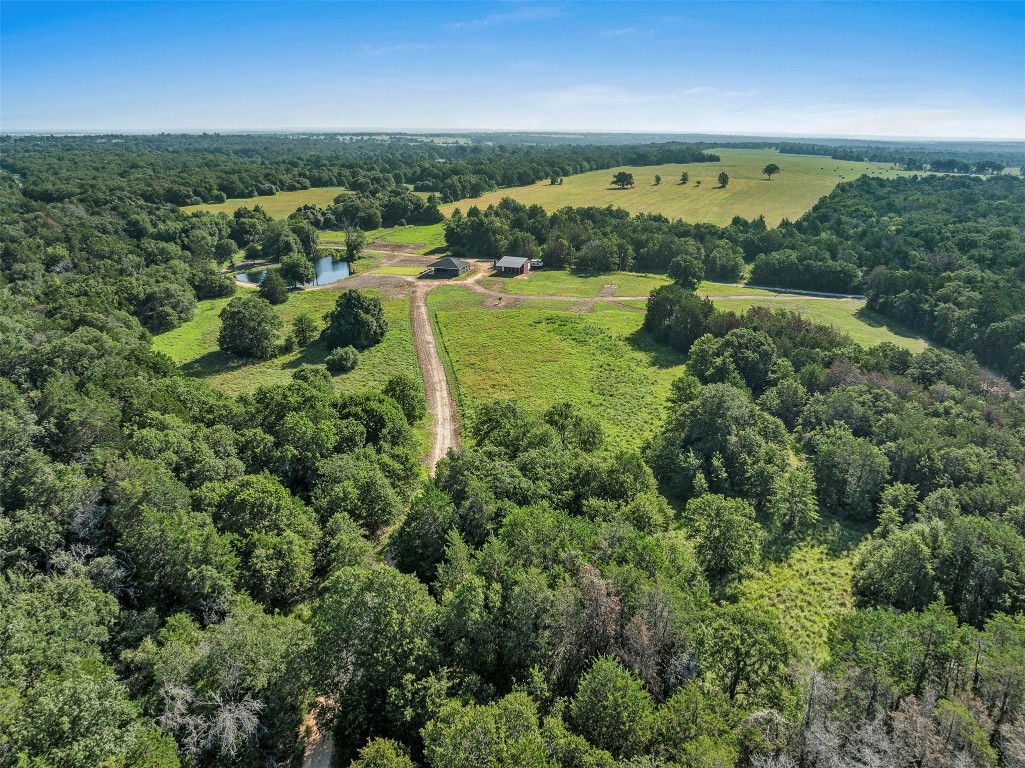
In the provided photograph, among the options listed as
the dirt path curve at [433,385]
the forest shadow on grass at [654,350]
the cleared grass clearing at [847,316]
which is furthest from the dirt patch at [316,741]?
the cleared grass clearing at [847,316]

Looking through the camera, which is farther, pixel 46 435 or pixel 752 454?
pixel 752 454

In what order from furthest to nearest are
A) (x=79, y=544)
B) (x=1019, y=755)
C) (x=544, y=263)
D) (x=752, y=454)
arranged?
(x=544, y=263) → (x=752, y=454) → (x=79, y=544) → (x=1019, y=755)

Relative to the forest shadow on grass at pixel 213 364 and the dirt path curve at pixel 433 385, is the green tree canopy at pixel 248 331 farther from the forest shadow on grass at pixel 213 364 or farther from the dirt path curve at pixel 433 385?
the dirt path curve at pixel 433 385

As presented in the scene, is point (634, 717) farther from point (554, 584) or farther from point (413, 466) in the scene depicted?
point (413, 466)

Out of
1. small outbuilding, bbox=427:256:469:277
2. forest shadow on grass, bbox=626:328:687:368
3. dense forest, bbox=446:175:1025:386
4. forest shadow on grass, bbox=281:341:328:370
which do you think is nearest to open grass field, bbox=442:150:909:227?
dense forest, bbox=446:175:1025:386

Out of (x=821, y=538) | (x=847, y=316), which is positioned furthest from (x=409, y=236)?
(x=821, y=538)

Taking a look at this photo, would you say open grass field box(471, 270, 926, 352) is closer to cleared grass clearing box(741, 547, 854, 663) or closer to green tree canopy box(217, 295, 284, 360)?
green tree canopy box(217, 295, 284, 360)

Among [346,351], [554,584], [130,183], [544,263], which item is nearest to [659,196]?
[544,263]
